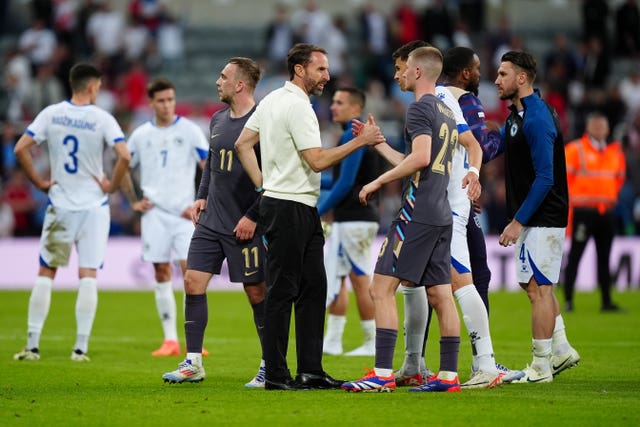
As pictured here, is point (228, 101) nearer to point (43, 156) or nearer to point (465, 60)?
point (465, 60)

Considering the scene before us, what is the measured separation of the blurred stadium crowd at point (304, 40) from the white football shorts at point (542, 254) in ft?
46.4

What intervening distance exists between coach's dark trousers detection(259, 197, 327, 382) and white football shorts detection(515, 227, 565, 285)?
172cm

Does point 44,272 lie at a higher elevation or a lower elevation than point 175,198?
lower

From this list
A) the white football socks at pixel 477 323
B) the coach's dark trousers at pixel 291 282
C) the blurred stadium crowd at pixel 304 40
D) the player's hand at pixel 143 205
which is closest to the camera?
the coach's dark trousers at pixel 291 282

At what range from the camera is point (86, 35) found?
29156mm

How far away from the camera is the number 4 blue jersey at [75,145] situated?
472 inches

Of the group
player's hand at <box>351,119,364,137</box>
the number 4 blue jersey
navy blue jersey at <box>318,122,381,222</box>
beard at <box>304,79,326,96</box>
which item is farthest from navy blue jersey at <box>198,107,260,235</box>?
the number 4 blue jersey

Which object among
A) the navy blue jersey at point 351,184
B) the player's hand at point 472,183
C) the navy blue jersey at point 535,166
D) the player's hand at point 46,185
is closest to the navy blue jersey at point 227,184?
the player's hand at point 472,183

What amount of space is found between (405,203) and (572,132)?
1770 centimetres

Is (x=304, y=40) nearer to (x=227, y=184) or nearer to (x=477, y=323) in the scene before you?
(x=227, y=184)

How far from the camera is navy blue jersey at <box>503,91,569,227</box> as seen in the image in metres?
9.30

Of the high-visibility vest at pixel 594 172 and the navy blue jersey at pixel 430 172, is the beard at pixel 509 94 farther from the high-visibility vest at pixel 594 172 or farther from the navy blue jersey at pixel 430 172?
the high-visibility vest at pixel 594 172

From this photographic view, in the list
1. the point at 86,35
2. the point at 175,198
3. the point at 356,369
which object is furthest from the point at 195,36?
the point at 356,369

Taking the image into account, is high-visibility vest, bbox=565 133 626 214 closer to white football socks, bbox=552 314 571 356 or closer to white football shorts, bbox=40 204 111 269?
white football socks, bbox=552 314 571 356
